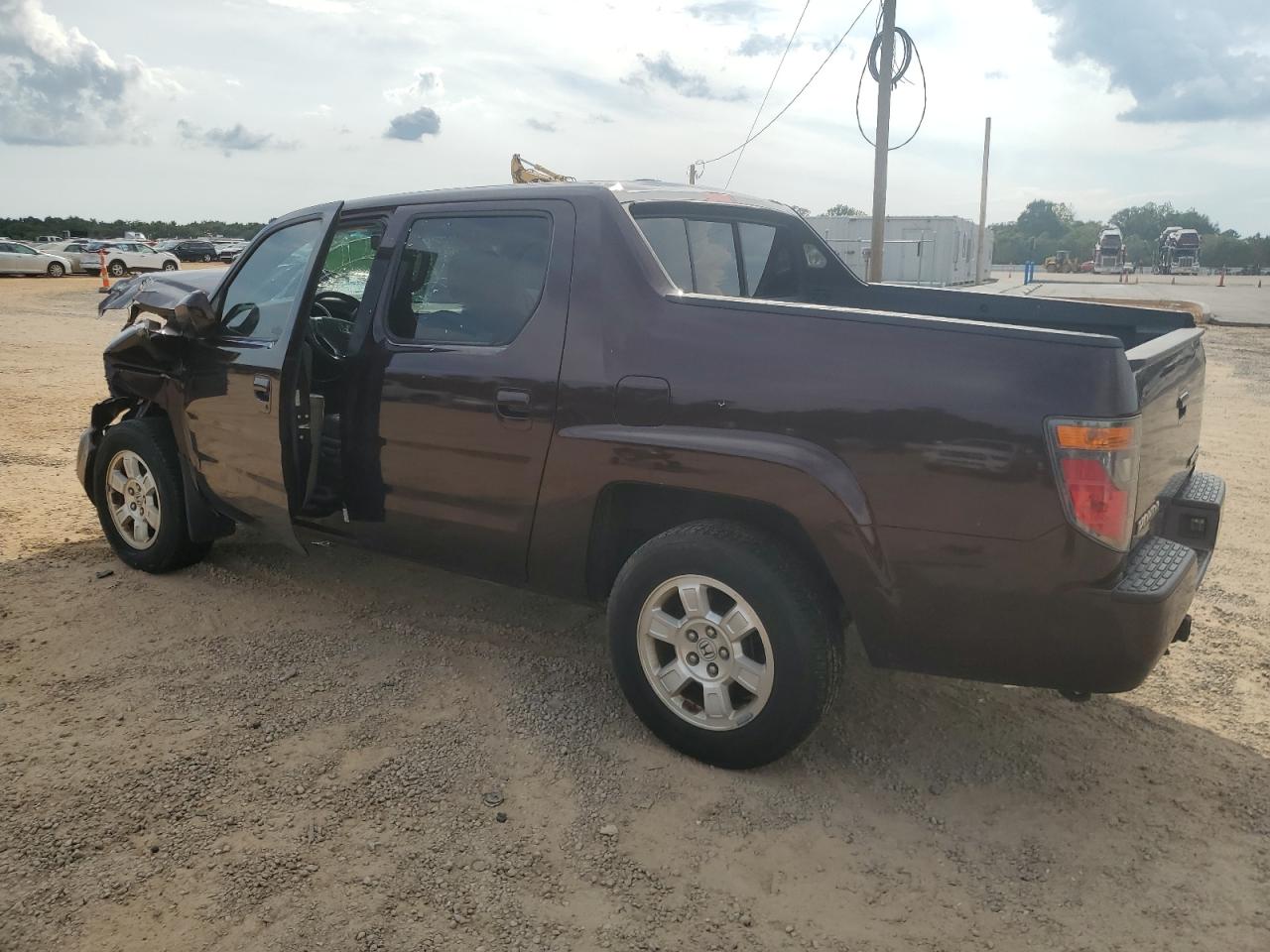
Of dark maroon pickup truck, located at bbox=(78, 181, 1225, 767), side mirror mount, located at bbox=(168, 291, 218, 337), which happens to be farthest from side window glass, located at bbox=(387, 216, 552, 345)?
side mirror mount, located at bbox=(168, 291, 218, 337)

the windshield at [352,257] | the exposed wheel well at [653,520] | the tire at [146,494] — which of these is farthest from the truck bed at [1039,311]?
the tire at [146,494]

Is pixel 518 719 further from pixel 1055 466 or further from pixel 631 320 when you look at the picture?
pixel 1055 466

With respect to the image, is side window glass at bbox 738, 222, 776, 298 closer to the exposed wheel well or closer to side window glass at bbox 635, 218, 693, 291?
side window glass at bbox 635, 218, 693, 291

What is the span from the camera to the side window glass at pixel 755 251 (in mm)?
4309

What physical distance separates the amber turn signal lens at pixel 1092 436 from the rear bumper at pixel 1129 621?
0.39 metres

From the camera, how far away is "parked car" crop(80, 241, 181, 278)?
118 feet

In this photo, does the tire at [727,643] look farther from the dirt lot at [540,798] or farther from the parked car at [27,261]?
the parked car at [27,261]

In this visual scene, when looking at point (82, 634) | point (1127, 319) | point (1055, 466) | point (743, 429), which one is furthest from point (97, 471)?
point (1127, 319)

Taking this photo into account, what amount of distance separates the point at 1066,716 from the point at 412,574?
3131 mm

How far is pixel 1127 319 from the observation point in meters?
4.02

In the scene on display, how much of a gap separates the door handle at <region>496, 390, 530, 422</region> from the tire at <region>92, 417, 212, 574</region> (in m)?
2.21

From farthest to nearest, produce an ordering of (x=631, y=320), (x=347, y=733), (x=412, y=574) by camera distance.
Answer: (x=412, y=574) → (x=347, y=733) → (x=631, y=320)

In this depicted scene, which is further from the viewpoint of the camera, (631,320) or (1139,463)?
(631,320)

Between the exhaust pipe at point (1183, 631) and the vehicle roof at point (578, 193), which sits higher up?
the vehicle roof at point (578, 193)
